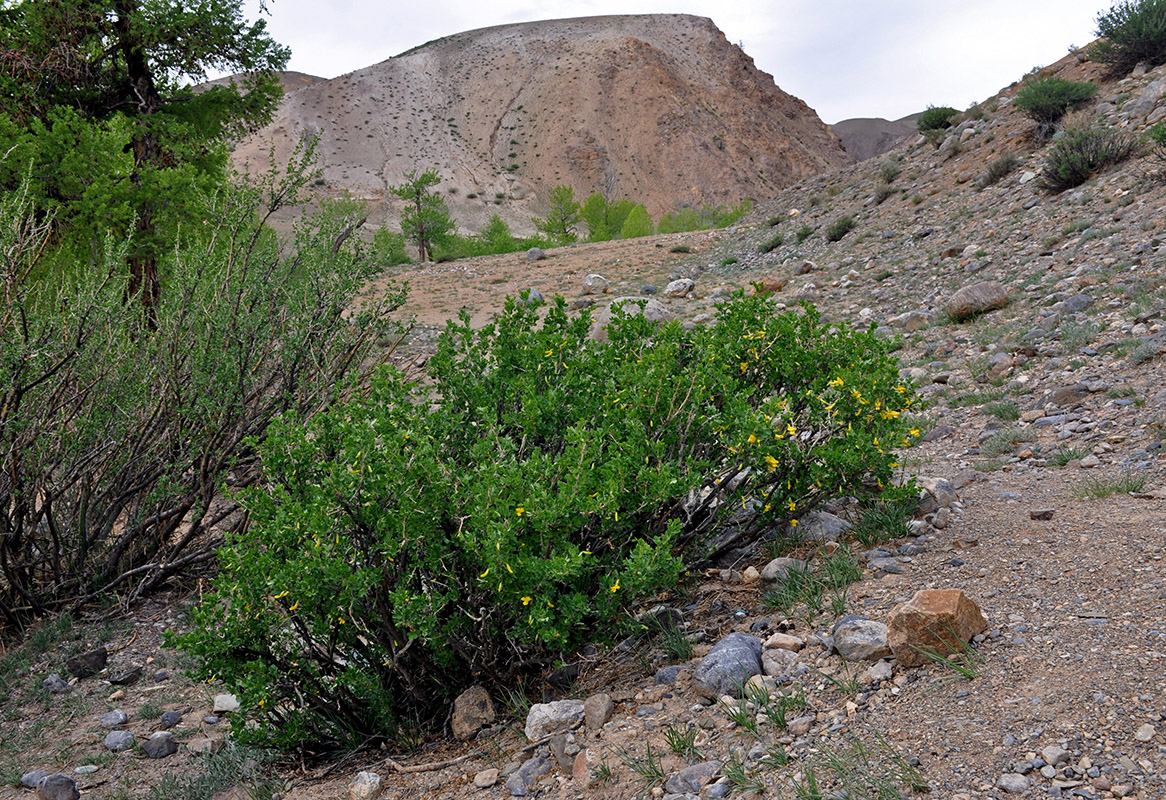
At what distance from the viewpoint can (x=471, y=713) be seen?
3.02 metres

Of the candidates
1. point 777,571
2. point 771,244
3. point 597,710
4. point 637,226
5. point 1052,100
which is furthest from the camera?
point 637,226

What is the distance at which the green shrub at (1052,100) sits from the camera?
525 inches

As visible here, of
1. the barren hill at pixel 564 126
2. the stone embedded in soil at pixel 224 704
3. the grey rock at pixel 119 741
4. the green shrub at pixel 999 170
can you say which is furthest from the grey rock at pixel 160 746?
the barren hill at pixel 564 126

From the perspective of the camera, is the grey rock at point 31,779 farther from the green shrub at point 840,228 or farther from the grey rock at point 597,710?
the green shrub at point 840,228

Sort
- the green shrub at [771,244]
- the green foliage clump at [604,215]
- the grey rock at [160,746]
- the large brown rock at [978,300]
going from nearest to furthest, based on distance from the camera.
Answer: the grey rock at [160,746] → the large brown rock at [978,300] → the green shrub at [771,244] → the green foliage clump at [604,215]

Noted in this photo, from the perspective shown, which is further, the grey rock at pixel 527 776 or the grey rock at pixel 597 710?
the grey rock at pixel 597 710

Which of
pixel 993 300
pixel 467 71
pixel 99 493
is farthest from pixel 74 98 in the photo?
pixel 467 71

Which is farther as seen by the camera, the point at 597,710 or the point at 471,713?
the point at 471,713

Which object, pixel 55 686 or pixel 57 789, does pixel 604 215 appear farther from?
pixel 57 789

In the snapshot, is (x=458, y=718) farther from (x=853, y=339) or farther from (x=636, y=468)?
(x=853, y=339)

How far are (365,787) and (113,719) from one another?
180cm

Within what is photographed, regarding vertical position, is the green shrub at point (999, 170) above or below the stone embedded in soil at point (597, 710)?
above

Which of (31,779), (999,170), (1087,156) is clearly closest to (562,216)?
(999,170)

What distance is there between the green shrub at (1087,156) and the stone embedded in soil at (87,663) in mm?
12085
